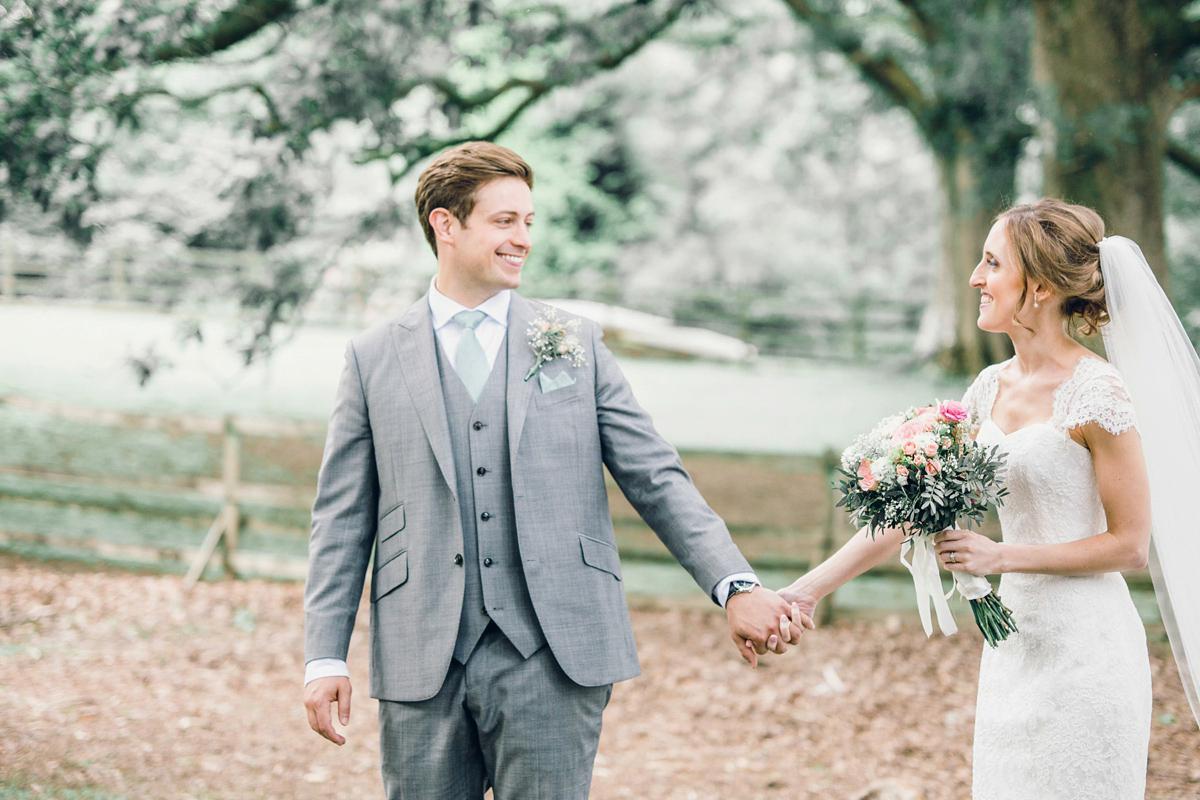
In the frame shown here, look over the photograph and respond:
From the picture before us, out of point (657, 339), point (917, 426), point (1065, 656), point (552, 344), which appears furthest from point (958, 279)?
point (552, 344)

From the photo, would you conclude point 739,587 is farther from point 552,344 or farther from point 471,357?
point 471,357

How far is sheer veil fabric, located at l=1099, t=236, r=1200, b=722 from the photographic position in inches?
105

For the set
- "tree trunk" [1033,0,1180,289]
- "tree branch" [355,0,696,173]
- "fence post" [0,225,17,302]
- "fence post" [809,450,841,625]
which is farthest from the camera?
"fence post" [0,225,17,302]

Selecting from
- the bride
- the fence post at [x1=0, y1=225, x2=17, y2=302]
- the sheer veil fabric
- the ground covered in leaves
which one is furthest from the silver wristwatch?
the fence post at [x1=0, y1=225, x2=17, y2=302]

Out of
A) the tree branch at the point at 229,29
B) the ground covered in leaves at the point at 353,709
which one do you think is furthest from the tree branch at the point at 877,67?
the ground covered in leaves at the point at 353,709

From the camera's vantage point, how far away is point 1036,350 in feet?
8.88

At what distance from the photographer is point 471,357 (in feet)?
8.66

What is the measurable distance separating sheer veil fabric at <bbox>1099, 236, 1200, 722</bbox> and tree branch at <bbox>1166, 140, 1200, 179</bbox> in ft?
21.2

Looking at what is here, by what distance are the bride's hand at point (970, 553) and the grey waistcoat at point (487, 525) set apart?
109 cm

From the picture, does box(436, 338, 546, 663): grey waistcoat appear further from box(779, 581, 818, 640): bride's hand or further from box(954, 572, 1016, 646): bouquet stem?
box(954, 572, 1016, 646): bouquet stem

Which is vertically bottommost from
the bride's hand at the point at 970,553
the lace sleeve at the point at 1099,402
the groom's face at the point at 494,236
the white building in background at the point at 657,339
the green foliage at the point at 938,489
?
the bride's hand at the point at 970,553

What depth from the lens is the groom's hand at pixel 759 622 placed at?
2.64 metres

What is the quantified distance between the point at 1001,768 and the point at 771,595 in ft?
2.40

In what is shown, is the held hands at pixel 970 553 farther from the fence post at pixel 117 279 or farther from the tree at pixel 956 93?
the fence post at pixel 117 279
